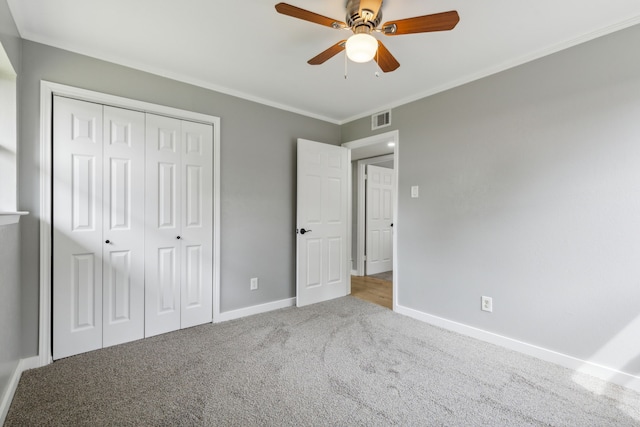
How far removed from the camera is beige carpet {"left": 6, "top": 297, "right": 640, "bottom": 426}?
162cm

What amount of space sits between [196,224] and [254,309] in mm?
1115

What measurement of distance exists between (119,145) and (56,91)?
517 mm

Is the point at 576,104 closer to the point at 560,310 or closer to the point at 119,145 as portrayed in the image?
the point at 560,310

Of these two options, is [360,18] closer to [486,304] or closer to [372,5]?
[372,5]

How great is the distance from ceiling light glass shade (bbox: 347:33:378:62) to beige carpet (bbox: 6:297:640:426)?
2001mm

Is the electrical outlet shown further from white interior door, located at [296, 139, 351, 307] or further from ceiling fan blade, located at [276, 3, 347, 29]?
ceiling fan blade, located at [276, 3, 347, 29]

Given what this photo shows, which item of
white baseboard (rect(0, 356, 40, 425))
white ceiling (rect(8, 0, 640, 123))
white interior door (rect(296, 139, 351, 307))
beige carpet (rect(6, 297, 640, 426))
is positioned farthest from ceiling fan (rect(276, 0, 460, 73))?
white baseboard (rect(0, 356, 40, 425))

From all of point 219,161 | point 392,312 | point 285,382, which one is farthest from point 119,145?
point 392,312

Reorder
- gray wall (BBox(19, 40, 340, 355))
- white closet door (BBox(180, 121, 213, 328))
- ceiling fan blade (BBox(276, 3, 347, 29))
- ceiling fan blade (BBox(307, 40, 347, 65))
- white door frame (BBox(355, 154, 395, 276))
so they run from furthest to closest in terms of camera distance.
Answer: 1. white door frame (BBox(355, 154, 395, 276))
2. white closet door (BBox(180, 121, 213, 328))
3. gray wall (BBox(19, 40, 340, 355))
4. ceiling fan blade (BBox(307, 40, 347, 65))
5. ceiling fan blade (BBox(276, 3, 347, 29))

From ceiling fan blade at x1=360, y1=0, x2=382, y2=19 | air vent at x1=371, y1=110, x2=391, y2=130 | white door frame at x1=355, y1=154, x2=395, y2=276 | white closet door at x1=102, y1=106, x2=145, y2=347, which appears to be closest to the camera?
ceiling fan blade at x1=360, y1=0, x2=382, y2=19

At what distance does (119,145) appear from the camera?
8.02ft

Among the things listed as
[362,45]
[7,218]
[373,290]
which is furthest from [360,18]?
[373,290]

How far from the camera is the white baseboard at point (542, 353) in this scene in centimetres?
194

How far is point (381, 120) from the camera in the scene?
137 inches
